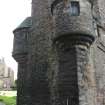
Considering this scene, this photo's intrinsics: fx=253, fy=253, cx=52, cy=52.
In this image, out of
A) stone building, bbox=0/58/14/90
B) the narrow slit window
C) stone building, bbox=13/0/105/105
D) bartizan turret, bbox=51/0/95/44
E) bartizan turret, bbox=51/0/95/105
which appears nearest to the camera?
bartizan turret, bbox=51/0/95/105

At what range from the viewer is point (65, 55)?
1153 cm

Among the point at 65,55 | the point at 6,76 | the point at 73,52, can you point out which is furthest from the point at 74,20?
the point at 6,76

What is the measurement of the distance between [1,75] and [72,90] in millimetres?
54275

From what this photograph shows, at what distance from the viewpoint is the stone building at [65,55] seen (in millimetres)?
11039

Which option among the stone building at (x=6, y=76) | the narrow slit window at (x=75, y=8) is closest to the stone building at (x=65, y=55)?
the narrow slit window at (x=75, y=8)

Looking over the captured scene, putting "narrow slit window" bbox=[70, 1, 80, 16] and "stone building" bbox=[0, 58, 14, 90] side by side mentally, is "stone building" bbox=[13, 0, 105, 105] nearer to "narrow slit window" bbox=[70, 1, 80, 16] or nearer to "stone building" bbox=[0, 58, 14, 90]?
"narrow slit window" bbox=[70, 1, 80, 16]

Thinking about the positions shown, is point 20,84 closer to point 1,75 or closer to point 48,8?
point 48,8

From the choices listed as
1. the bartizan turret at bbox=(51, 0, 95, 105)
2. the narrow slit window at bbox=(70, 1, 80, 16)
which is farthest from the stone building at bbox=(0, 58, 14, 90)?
the narrow slit window at bbox=(70, 1, 80, 16)

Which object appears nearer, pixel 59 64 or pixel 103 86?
pixel 59 64

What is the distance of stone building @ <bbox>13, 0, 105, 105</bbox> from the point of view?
11.0 meters

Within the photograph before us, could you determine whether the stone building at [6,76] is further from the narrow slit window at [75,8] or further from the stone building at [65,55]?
the narrow slit window at [75,8]

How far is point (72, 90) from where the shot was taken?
35.2 feet

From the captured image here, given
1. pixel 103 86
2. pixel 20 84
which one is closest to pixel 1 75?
pixel 20 84

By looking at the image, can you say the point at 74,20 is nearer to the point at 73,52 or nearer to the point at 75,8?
the point at 75,8
